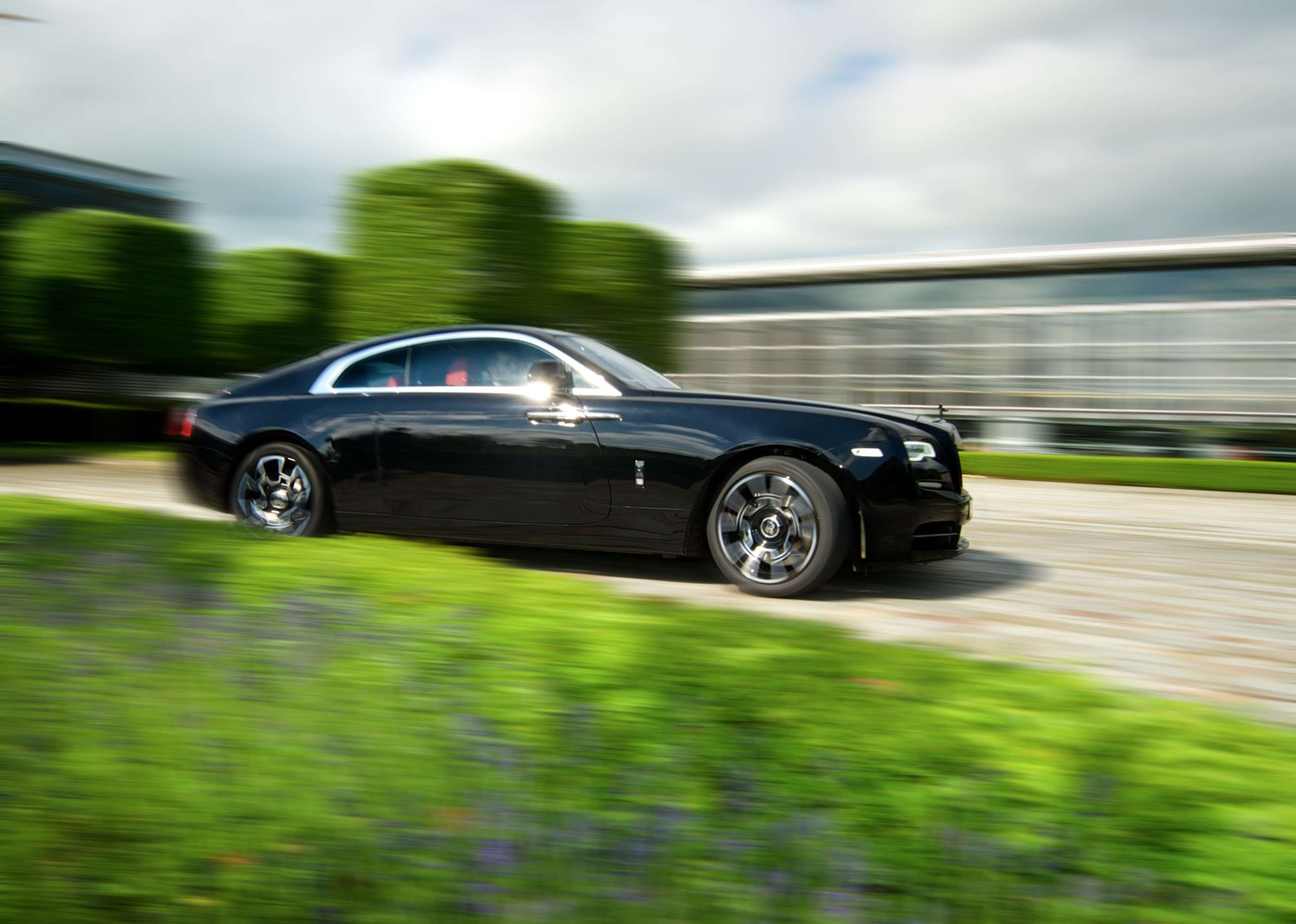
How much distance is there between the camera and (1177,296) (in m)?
15.8

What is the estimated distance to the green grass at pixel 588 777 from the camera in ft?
7.25

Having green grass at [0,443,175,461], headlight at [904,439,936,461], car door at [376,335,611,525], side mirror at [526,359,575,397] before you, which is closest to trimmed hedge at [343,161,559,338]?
green grass at [0,443,175,461]

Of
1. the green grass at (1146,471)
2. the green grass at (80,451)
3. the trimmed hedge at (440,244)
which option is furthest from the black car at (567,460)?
the green grass at (1146,471)

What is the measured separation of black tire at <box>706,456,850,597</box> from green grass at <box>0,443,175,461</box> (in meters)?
11.4

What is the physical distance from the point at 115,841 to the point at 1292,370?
16103 millimetres

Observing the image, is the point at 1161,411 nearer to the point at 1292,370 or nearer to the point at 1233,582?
the point at 1292,370

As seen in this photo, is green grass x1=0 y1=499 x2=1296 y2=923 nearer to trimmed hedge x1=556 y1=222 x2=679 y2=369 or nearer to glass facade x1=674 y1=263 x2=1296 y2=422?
trimmed hedge x1=556 y1=222 x2=679 y2=369

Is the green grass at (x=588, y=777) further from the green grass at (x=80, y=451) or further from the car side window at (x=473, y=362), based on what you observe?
the green grass at (x=80, y=451)

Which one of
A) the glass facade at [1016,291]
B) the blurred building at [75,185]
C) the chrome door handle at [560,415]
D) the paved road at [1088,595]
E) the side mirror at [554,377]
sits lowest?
the paved road at [1088,595]

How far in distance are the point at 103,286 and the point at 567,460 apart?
1824 cm

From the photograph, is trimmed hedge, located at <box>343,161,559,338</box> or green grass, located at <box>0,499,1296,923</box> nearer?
green grass, located at <box>0,499,1296,923</box>

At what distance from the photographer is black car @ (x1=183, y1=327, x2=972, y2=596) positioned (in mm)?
5727

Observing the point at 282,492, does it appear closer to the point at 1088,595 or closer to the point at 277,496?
the point at 277,496

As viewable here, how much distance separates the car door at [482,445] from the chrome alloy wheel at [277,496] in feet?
2.01
